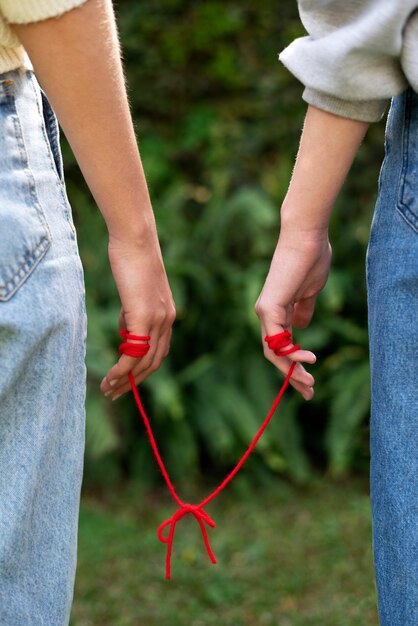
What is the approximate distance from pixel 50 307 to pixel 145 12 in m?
5.58

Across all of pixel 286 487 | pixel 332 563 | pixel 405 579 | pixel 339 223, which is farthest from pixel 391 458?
pixel 339 223

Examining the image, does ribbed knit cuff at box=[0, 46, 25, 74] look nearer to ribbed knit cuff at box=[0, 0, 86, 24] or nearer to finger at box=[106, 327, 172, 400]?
ribbed knit cuff at box=[0, 0, 86, 24]

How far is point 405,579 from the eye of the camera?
170cm

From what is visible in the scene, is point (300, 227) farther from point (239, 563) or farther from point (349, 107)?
point (239, 563)

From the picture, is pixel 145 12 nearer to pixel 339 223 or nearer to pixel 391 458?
pixel 339 223

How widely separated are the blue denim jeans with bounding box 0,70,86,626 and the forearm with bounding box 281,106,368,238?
0.43 m

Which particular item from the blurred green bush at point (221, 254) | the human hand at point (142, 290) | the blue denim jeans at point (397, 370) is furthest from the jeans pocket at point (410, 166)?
the blurred green bush at point (221, 254)

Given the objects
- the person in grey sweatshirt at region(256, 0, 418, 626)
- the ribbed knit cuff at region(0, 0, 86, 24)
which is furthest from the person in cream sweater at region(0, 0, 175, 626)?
the person in grey sweatshirt at region(256, 0, 418, 626)

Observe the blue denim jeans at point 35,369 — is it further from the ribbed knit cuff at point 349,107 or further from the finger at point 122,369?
the ribbed knit cuff at point 349,107

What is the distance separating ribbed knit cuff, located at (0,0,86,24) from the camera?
156cm

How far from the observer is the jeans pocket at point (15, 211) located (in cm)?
156

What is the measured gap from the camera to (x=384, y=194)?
175 cm

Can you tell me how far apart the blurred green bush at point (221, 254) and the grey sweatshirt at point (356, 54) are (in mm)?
3302

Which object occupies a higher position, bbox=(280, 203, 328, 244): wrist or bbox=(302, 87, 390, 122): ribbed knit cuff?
bbox=(302, 87, 390, 122): ribbed knit cuff
